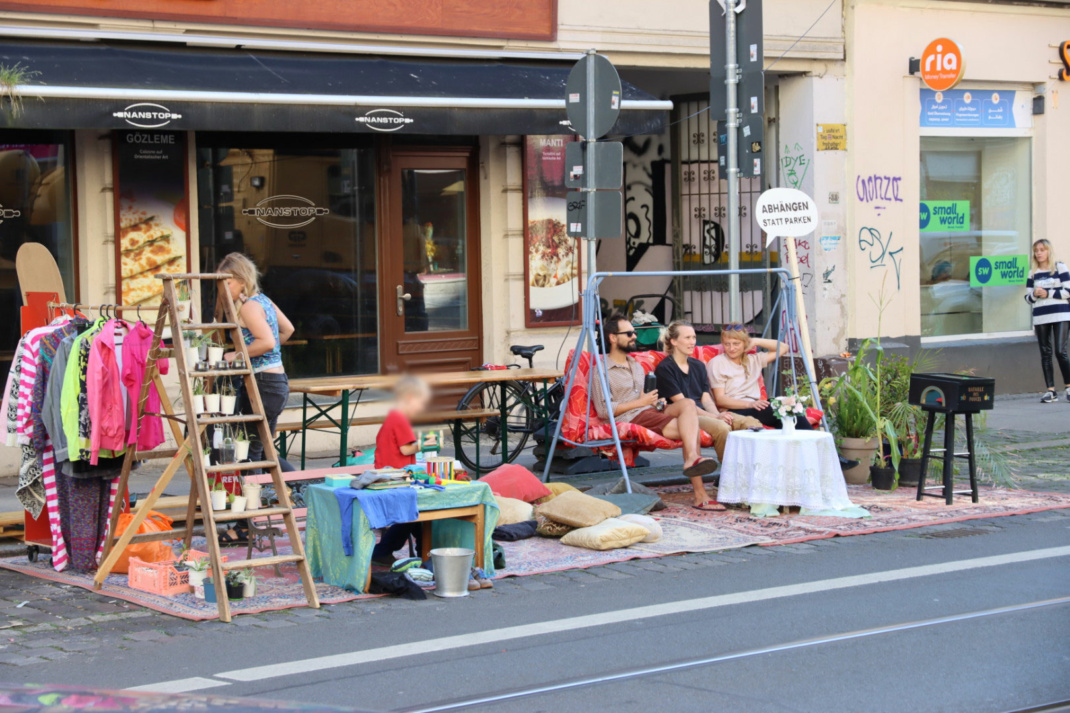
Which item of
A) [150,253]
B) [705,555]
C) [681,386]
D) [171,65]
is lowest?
[705,555]

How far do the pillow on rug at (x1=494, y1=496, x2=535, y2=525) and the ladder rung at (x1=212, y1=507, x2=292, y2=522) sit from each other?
201cm

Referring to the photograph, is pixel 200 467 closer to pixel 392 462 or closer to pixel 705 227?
pixel 392 462

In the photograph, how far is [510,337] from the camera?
551 inches

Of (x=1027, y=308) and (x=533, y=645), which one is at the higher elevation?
(x=1027, y=308)

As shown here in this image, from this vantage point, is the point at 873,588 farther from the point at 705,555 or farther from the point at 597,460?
the point at 597,460

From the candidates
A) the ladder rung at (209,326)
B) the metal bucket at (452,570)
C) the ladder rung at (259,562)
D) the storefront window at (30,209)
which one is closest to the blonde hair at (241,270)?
the ladder rung at (209,326)

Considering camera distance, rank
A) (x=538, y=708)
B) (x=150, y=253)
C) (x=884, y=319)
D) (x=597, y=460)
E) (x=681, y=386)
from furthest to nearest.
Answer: (x=884, y=319)
(x=150, y=253)
(x=597, y=460)
(x=681, y=386)
(x=538, y=708)

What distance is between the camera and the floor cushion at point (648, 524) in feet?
28.6

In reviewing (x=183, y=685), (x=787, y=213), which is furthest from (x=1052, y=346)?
(x=183, y=685)

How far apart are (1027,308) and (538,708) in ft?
47.1

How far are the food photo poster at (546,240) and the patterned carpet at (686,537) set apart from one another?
3722mm

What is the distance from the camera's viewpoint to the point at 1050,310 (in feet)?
52.6

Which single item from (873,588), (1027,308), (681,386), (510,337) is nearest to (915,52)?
(1027,308)

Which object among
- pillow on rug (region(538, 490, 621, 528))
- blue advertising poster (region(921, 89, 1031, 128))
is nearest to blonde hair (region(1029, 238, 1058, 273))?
blue advertising poster (region(921, 89, 1031, 128))
